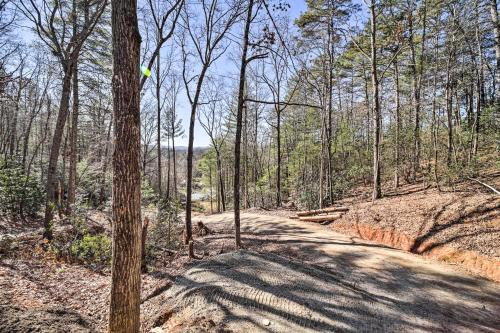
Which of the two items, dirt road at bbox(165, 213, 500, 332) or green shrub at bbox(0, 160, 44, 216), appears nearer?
dirt road at bbox(165, 213, 500, 332)

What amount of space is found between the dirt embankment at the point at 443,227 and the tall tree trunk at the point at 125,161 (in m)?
6.80

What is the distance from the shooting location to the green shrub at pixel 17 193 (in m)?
12.1

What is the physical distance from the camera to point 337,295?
454 centimetres

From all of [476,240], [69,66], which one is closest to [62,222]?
[69,66]

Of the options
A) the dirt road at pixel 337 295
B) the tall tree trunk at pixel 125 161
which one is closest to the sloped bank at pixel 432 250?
the dirt road at pixel 337 295

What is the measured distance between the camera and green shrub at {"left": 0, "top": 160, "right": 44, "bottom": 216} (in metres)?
12.1

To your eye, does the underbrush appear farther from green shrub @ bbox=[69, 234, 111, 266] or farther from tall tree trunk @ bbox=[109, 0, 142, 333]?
tall tree trunk @ bbox=[109, 0, 142, 333]

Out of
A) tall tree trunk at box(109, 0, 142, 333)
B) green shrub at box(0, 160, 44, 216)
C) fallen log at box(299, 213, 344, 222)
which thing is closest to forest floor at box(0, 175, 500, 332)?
tall tree trunk at box(109, 0, 142, 333)

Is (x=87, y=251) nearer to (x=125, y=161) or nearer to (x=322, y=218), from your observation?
(x=125, y=161)

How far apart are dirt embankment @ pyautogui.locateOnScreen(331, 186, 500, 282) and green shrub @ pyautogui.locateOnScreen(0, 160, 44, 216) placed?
47.7 feet

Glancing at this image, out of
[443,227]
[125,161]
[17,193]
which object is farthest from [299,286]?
[17,193]

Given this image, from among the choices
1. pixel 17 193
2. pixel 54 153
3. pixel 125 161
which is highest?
pixel 54 153

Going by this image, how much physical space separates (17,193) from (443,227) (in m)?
17.3

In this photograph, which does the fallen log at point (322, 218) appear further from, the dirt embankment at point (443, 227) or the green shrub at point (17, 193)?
the green shrub at point (17, 193)
